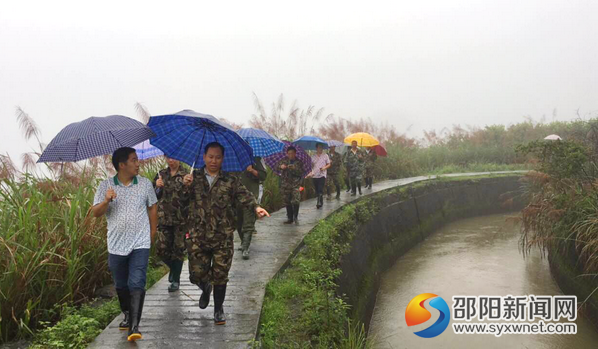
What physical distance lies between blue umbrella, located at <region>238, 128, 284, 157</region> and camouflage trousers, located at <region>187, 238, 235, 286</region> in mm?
2868

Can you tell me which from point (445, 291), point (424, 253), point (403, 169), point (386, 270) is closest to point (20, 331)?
point (445, 291)

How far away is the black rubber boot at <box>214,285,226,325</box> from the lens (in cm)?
449

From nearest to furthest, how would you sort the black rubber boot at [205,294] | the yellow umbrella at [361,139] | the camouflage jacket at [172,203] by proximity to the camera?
the black rubber boot at [205,294] → the camouflage jacket at [172,203] → the yellow umbrella at [361,139]

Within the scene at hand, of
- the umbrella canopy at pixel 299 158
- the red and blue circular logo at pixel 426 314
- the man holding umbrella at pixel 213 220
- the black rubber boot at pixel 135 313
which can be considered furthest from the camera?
the umbrella canopy at pixel 299 158

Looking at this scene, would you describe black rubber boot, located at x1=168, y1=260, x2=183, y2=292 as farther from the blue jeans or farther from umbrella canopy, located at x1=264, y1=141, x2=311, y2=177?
umbrella canopy, located at x1=264, y1=141, x2=311, y2=177

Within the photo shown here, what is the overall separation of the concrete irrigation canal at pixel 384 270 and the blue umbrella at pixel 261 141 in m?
1.49

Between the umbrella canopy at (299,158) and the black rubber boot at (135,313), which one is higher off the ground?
the umbrella canopy at (299,158)

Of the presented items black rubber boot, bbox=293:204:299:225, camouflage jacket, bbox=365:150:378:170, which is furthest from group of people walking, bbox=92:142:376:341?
camouflage jacket, bbox=365:150:378:170

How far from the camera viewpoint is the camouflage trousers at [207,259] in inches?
174

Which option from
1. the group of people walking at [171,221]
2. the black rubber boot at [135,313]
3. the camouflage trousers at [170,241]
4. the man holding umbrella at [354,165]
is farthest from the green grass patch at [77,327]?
the man holding umbrella at [354,165]

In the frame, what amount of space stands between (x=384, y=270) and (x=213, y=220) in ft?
24.7

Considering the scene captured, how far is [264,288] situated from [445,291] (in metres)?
5.20

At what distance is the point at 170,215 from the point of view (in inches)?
209

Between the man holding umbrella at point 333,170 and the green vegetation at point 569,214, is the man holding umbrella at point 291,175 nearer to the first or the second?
the man holding umbrella at point 333,170
